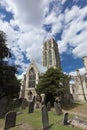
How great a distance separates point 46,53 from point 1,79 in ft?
165

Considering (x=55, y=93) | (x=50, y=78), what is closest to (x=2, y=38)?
(x=50, y=78)

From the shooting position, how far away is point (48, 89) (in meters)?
24.6

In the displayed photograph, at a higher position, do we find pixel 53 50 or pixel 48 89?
pixel 53 50

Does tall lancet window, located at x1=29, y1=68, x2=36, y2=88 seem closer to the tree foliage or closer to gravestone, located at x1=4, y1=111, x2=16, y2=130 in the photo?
the tree foliage

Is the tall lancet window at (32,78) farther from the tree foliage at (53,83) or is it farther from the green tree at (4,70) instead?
the green tree at (4,70)

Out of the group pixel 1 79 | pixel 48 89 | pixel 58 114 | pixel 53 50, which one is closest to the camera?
pixel 58 114

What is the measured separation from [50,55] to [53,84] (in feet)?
142

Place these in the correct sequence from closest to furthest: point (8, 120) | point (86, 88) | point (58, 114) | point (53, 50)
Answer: point (8, 120) < point (58, 114) < point (86, 88) < point (53, 50)

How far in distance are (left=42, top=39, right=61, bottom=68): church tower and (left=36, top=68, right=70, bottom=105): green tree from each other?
35.6 metres

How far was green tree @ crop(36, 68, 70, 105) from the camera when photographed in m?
24.1

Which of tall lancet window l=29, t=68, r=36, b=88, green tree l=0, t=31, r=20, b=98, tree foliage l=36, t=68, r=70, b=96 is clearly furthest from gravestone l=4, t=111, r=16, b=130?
tall lancet window l=29, t=68, r=36, b=88

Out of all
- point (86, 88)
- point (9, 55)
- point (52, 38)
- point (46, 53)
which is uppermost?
point (52, 38)

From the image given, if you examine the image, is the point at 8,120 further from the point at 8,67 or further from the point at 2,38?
the point at 2,38

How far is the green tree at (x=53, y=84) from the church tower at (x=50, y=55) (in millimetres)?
35594
